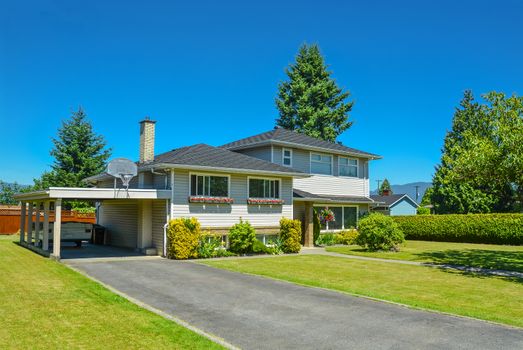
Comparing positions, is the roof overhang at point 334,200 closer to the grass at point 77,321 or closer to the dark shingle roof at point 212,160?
the dark shingle roof at point 212,160

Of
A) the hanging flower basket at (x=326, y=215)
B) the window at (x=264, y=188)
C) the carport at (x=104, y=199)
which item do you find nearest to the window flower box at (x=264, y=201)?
the window at (x=264, y=188)

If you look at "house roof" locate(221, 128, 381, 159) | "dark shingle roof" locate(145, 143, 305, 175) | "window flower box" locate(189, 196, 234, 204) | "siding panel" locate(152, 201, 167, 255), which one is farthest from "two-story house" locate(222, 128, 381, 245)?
"siding panel" locate(152, 201, 167, 255)

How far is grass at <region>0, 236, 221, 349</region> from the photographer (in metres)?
6.90

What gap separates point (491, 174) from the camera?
17.5 meters

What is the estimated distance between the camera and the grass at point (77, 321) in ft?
22.6

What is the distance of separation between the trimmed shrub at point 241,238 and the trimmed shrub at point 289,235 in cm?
215

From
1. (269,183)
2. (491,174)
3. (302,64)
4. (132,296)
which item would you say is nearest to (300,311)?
(132,296)

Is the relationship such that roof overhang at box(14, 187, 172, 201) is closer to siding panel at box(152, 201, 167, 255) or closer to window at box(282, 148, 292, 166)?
siding panel at box(152, 201, 167, 255)

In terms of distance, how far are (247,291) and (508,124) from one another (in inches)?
503

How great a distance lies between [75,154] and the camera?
47.2m

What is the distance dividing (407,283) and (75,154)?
42200mm

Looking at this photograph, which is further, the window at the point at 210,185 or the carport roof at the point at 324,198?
the carport roof at the point at 324,198

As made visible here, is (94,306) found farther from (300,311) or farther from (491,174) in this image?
(491,174)

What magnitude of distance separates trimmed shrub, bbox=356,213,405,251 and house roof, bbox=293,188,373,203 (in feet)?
11.3
